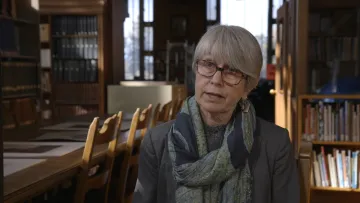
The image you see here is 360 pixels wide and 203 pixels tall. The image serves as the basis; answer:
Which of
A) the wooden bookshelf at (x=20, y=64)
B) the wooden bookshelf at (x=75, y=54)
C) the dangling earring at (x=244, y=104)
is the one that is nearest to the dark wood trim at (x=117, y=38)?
the wooden bookshelf at (x=75, y=54)

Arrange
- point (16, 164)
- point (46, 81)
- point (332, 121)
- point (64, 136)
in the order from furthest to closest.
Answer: point (46, 81) < point (332, 121) < point (64, 136) < point (16, 164)

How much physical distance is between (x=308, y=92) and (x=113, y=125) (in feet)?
6.50

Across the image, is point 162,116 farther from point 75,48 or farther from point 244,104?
point 75,48

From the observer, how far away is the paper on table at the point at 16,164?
184 centimetres

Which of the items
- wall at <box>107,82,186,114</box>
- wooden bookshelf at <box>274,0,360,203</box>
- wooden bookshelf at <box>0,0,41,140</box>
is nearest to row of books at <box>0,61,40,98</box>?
wooden bookshelf at <box>0,0,41,140</box>

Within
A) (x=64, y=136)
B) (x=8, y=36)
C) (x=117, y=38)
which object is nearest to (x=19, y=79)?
(x=8, y=36)

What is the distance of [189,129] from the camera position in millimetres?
1218

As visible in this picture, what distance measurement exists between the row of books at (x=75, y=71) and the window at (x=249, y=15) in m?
3.35

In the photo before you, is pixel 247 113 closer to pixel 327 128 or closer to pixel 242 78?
pixel 242 78

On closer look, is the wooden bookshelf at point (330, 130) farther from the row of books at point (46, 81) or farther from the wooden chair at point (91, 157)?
the row of books at point (46, 81)

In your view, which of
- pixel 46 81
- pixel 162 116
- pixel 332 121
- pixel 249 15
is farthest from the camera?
pixel 249 15

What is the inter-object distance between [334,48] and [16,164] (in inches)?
121

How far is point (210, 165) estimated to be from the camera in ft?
3.82

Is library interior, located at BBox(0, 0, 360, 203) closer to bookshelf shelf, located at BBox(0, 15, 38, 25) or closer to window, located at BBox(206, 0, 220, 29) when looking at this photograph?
bookshelf shelf, located at BBox(0, 15, 38, 25)
